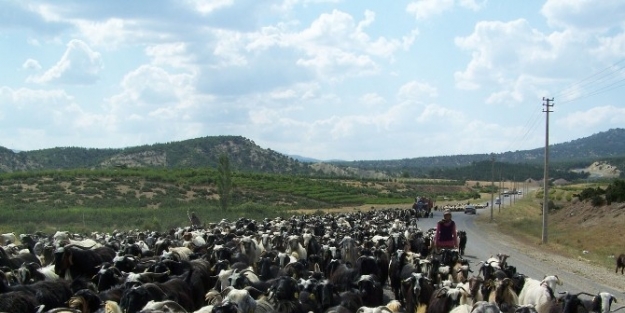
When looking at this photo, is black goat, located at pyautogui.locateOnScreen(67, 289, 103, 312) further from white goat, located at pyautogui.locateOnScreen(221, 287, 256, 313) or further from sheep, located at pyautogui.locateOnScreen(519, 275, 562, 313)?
sheep, located at pyautogui.locateOnScreen(519, 275, 562, 313)

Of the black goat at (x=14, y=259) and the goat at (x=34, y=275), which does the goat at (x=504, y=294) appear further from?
the black goat at (x=14, y=259)

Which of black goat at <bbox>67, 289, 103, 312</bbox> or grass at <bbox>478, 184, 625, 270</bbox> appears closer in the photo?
black goat at <bbox>67, 289, 103, 312</bbox>

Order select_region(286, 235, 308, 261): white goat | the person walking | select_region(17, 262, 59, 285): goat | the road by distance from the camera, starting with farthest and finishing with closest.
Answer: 1. the road
2. select_region(286, 235, 308, 261): white goat
3. the person walking
4. select_region(17, 262, 59, 285): goat

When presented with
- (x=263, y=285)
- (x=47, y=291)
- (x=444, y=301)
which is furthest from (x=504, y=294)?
(x=47, y=291)

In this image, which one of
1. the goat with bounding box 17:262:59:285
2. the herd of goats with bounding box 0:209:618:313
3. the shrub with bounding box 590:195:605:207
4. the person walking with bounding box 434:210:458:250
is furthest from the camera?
the shrub with bounding box 590:195:605:207

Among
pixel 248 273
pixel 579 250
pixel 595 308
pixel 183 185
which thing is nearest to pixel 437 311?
pixel 595 308

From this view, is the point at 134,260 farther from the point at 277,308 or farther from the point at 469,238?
the point at 469,238

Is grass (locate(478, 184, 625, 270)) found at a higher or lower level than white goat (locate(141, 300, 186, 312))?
lower

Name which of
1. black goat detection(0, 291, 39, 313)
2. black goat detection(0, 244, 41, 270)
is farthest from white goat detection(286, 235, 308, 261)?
black goat detection(0, 291, 39, 313)

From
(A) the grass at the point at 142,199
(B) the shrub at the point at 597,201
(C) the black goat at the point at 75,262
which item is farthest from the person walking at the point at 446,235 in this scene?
(B) the shrub at the point at 597,201

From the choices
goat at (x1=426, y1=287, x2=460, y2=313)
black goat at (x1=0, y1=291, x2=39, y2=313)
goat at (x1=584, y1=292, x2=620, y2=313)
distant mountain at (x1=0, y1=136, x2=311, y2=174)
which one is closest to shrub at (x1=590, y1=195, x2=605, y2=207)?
goat at (x1=584, y1=292, x2=620, y2=313)

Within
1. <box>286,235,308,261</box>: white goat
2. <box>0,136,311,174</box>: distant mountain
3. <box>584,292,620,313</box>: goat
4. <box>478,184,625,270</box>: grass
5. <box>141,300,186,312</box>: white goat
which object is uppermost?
<box>0,136,311,174</box>: distant mountain

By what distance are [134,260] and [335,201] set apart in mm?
66361

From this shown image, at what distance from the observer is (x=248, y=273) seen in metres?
11.7
